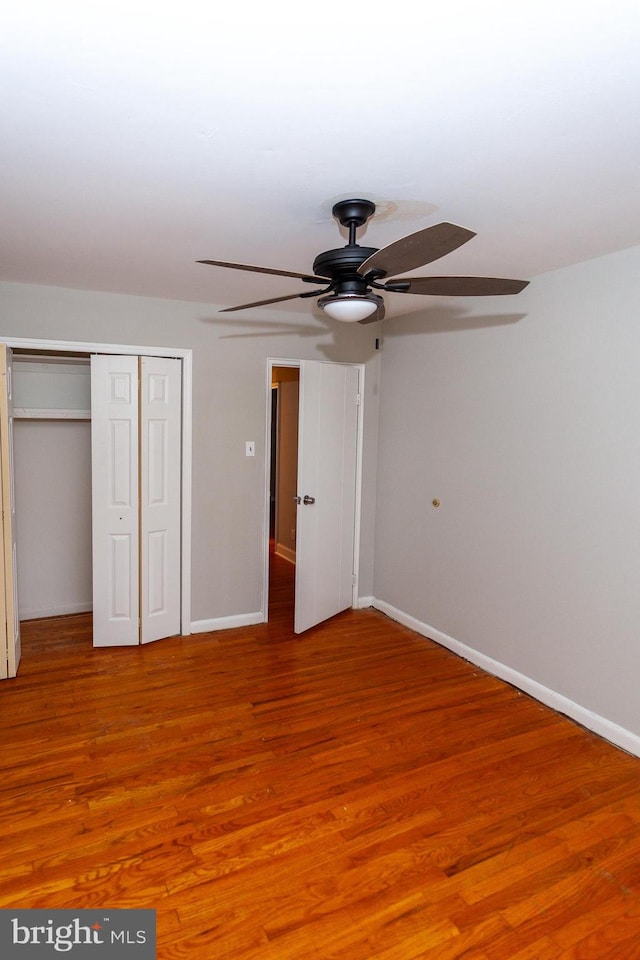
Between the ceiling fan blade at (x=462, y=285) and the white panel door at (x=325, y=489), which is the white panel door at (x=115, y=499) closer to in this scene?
the white panel door at (x=325, y=489)

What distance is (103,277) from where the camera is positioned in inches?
132

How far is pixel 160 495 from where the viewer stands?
13.2 ft

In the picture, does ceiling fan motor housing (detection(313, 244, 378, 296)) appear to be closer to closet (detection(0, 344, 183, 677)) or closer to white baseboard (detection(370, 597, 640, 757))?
closet (detection(0, 344, 183, 677))

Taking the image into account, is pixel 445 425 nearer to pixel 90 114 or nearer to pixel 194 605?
pixel 194 605

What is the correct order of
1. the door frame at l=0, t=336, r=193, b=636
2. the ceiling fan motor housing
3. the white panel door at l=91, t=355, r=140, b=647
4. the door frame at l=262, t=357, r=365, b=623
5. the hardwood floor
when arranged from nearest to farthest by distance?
the hardwood floor, the ceiling fan motor housing, the door frame at l=0, t=336, r=193, b=636, the white panel door at l=91, t=355, r=140, b=647, the door frame at l=262, t=357, r=365, b=623

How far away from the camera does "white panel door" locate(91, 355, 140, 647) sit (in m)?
3.77

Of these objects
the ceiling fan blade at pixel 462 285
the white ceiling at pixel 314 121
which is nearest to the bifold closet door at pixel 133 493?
the white ceiling at pixel 314 121

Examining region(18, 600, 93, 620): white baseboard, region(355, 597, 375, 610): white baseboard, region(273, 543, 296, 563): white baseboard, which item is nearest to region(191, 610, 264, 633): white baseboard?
region(355, 597, 375, 610): white baseboard

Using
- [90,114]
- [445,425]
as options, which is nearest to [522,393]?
[445,425]

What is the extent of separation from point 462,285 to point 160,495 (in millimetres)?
2687

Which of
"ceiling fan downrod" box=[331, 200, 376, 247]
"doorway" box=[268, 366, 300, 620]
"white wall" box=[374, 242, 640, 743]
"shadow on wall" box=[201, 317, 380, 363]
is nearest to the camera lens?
"ceiling fan downrod" box=[331, 200, 376, 247]

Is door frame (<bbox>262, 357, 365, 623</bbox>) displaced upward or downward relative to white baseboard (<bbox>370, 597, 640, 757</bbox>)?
upward

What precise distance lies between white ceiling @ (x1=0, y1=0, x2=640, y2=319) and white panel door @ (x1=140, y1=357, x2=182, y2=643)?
1316 millimetres

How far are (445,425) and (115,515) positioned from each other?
7.83ft
